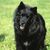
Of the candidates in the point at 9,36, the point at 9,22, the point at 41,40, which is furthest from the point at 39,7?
the point at 41,40

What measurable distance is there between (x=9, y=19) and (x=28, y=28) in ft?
10.2

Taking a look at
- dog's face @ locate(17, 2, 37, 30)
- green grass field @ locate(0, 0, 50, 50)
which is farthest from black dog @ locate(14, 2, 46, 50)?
green grass field @ locate(0, 0, 50, 50)

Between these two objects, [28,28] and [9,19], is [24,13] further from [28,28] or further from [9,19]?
[9,19]

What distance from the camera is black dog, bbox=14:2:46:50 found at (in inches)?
221

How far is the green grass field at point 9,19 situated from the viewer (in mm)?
7359

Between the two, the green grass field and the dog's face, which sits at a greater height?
the dog's face

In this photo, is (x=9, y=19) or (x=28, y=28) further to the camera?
(x=9, y=19)

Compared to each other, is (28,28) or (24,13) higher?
(24,13)

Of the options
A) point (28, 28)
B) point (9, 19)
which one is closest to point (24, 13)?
point (28, 28)

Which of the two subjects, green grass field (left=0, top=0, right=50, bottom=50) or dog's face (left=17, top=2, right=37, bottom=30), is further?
green grass field (left=0, top=0, right=50, bottom=50)

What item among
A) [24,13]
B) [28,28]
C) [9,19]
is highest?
[24,13]

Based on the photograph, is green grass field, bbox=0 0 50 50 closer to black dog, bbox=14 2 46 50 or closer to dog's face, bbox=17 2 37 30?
black dog, bbox=14 2 46 50

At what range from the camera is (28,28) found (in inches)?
223

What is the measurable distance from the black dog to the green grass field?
115 centimetres
